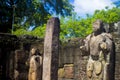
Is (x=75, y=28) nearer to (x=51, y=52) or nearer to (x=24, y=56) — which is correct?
(x=24, y=56)

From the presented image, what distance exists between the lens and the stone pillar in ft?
30.2

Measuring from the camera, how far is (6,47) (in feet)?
45.9

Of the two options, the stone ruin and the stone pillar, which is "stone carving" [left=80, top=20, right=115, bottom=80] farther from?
the stone ruin

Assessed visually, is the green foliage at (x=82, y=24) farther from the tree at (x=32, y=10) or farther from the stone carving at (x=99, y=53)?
the stone carving at (x=99, y=53)

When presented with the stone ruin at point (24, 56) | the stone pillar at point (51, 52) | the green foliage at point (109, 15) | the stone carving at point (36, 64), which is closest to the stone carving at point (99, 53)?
the stone pillar at point (51, 52)

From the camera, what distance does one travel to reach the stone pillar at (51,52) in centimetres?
922

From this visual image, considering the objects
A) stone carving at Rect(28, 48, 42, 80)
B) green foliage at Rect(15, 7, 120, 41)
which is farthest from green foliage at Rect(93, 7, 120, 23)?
stone carving at Rect(28, 48, 42, 80)

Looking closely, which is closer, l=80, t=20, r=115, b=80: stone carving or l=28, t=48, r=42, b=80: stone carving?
l=80, t=20, r=115, b=80: stone carving

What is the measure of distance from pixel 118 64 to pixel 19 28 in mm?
16569

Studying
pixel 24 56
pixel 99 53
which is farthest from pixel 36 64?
pixel 99 53

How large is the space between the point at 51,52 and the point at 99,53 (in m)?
1.14

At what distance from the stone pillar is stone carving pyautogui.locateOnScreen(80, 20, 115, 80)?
69 centimetres

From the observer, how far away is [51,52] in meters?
9.27

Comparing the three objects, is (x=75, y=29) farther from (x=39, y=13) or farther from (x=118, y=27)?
(x=118, y=27)
